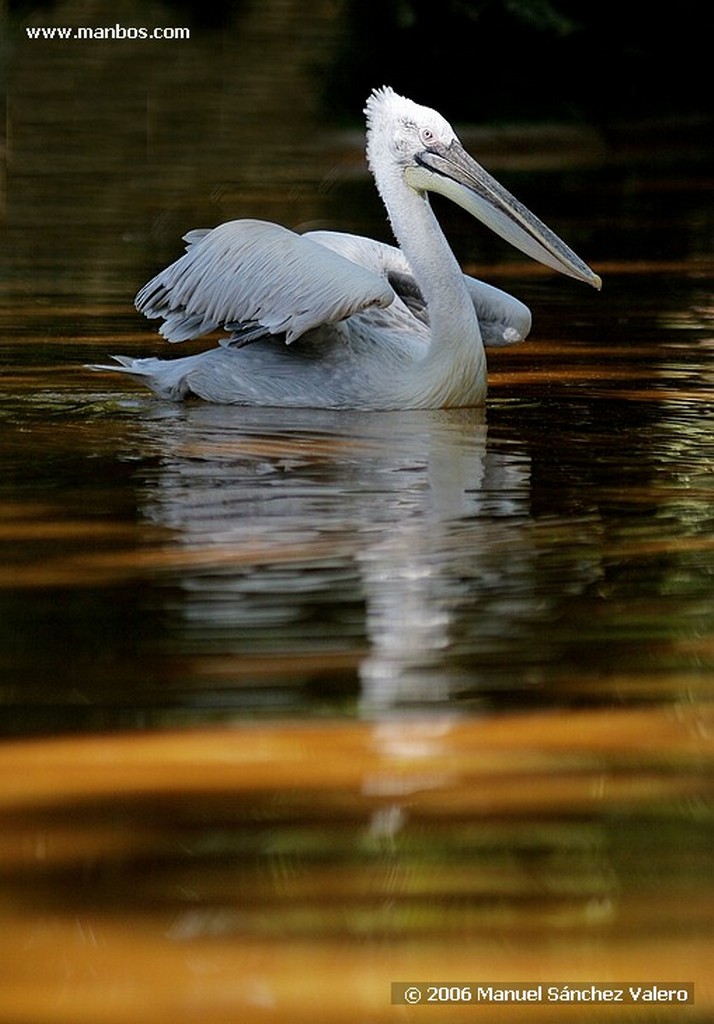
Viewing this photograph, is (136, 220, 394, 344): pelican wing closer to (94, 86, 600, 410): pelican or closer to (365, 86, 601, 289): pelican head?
(94, 86, 600, 410): pelican

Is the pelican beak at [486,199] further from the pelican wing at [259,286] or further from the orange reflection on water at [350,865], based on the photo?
the orange reflection on water at [350,865]

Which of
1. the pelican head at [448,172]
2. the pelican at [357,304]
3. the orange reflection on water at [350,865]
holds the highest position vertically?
the pelican head at [448,172]

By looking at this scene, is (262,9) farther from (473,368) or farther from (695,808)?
(695,808)

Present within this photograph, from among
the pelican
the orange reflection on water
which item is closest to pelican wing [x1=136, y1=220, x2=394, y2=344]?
the pelican

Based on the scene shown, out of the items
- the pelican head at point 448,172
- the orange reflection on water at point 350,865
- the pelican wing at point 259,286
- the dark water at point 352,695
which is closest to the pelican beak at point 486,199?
the pelican head at point 448,172

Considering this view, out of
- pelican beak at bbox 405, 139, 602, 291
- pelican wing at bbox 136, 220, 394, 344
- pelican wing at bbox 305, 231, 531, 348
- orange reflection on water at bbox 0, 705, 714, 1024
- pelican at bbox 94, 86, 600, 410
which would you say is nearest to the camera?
orange reflection on water at bbox 0, 705, 714, 1024

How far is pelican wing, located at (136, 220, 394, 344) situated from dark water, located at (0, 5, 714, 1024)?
0.29 m

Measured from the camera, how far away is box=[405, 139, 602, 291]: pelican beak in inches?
277

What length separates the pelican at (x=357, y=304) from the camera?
652 cm

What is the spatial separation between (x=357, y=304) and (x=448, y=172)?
3.02 feet

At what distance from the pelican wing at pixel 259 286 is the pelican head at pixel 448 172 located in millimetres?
542

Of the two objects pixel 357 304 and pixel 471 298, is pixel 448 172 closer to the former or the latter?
pixel 471 298

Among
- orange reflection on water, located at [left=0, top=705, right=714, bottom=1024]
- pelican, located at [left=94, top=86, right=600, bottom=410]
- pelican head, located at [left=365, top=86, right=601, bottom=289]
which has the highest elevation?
pelican head, located at [left=365, top=86, right=601, bottom=289]

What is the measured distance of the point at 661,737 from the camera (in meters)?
3.36
